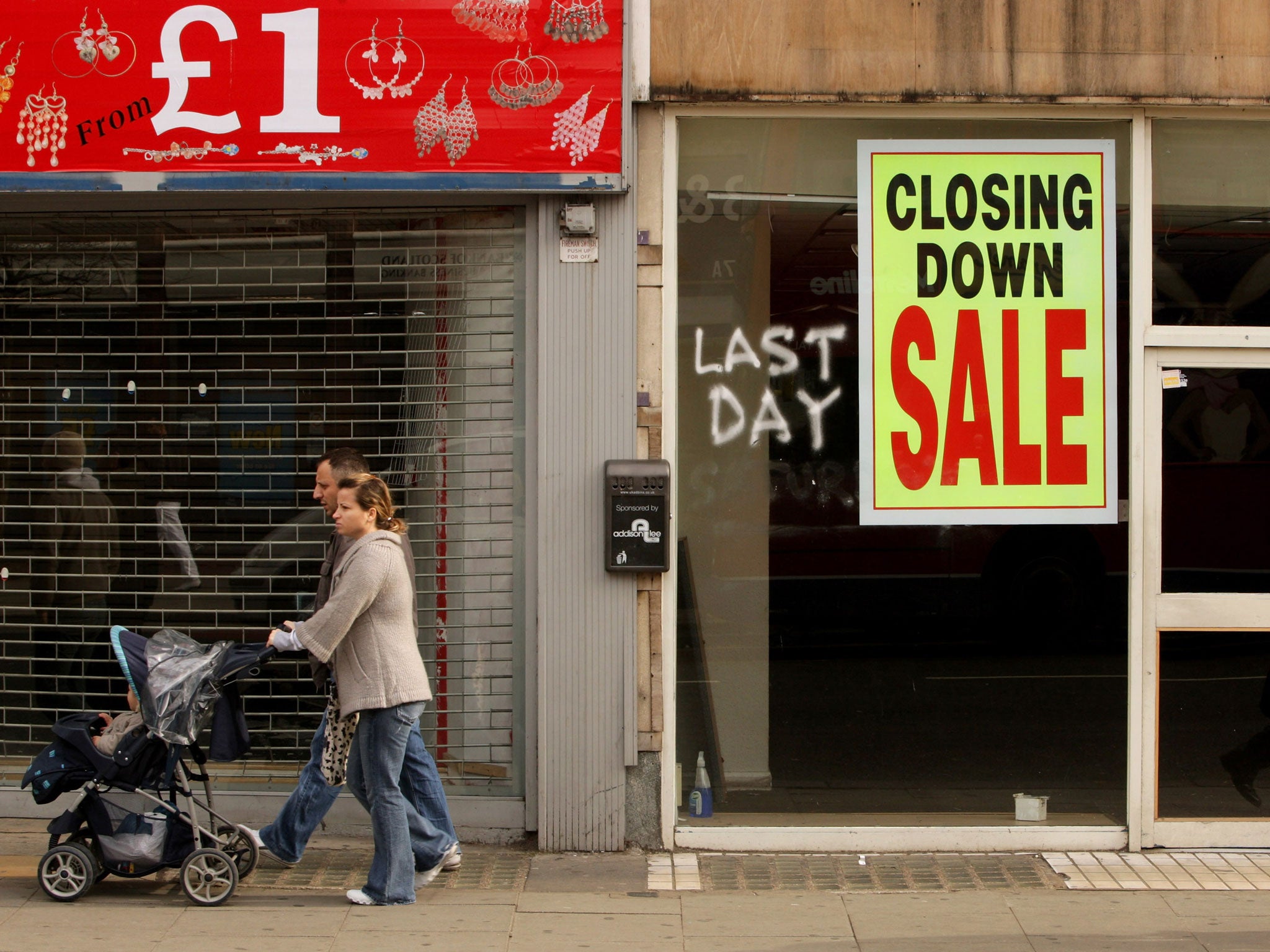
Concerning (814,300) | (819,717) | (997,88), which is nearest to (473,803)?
(819,717)

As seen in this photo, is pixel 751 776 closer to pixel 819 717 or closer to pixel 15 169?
pixel 819 717

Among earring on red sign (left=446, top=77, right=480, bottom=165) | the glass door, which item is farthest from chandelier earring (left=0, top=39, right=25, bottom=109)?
the glass door

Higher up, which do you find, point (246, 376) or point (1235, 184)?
point (1235, 184)

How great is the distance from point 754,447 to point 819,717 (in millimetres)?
1369

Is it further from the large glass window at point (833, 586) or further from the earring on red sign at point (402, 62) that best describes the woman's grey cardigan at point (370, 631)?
the earring on red sign at point (402, 62)

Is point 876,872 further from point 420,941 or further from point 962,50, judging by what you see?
point 962,50

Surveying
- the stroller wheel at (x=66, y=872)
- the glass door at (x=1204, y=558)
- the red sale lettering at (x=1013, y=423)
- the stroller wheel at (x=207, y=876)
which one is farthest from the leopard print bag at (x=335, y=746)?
the glass door at (x=1204, y=558)

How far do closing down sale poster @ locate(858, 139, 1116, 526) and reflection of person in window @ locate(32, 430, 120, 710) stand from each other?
3.79m

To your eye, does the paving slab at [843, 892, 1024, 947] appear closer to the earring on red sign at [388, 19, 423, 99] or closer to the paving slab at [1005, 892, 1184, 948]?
the paving slab at [1005, 892, 1184, 948]

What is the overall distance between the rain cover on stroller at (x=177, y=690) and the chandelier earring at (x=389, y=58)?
262 cm

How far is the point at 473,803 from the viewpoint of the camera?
6410 millimetres

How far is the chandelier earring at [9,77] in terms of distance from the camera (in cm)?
620

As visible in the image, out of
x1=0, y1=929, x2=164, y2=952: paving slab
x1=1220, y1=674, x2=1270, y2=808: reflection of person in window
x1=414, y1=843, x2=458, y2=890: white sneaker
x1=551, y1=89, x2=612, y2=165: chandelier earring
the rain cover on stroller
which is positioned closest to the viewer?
x1=0, y1=929, x2=164, y2=952: paving slab

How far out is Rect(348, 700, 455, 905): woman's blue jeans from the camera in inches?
212
